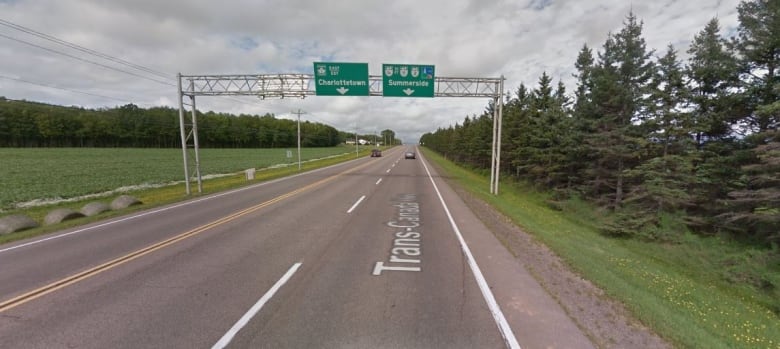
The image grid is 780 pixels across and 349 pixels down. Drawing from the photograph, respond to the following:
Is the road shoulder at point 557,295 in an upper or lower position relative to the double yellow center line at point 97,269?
upper

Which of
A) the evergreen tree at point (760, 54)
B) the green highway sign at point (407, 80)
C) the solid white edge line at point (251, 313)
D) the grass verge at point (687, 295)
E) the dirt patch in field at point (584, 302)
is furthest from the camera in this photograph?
the green highway sign at point (407, 80)

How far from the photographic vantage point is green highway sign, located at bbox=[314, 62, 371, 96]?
14.7m

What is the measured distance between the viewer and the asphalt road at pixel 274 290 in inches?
129

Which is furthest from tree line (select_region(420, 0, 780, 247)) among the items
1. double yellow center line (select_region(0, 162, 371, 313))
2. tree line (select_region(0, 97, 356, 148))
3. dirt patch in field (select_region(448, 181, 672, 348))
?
tree line (select_region(0, 97, 356, 148))

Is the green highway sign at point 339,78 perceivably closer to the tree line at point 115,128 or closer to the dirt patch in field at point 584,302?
the dirt patch in field at point 584,302

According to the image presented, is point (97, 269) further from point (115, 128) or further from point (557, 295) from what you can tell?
point (115, 128)

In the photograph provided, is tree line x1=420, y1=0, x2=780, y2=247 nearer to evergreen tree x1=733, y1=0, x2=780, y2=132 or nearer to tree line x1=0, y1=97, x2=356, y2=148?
evergreen tree x1=733, y1=0, x2=780, y2=132

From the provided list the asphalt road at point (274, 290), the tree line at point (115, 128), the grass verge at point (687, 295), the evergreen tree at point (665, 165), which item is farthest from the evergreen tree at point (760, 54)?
the tree line at point (115, 128)

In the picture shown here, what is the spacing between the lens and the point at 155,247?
640cm

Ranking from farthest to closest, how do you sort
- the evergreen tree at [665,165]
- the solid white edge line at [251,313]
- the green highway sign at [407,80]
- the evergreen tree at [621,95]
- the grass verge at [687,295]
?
the green highway sign at [407,80] < the evergreen tree at [621,95] < the evergreen tree at [665,165] < the grass verge at [687,295] < the solid white edge line at [251,313]

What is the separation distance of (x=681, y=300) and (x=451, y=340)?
488 cm

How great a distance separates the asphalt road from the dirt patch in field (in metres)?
0.23

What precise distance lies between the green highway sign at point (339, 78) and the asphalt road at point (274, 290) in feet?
29.0

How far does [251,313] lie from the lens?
3717 mm
